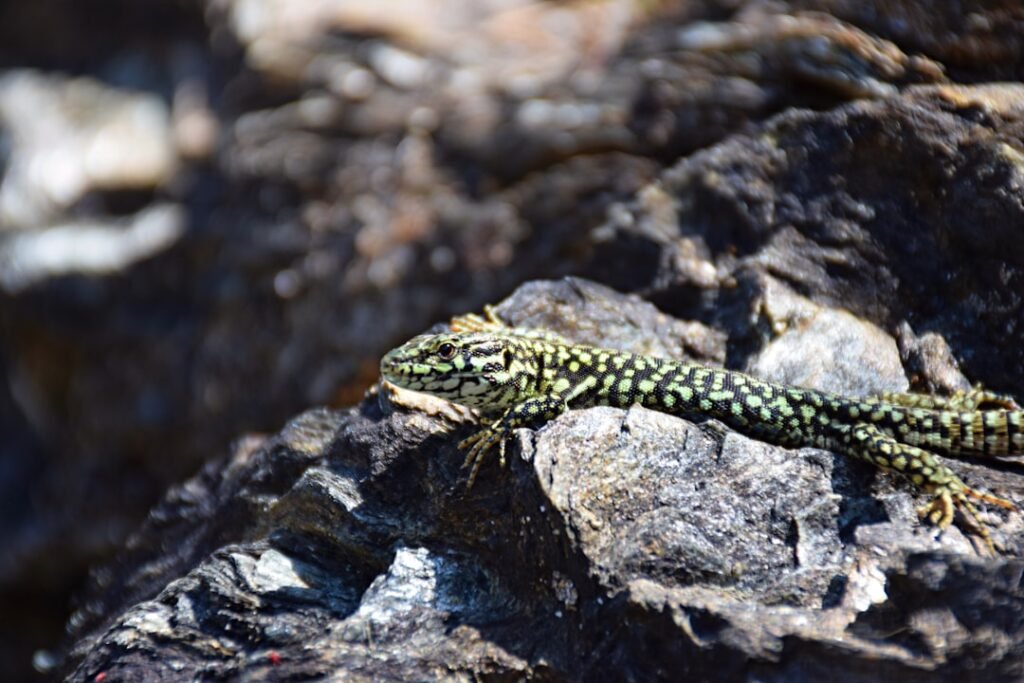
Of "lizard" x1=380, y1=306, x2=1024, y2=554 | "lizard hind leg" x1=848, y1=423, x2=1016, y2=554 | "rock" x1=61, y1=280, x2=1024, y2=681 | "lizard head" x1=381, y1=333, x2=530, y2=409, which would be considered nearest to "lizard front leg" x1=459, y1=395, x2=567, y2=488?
"lizard" x1=380, y1=306, x2=1024, y2=554

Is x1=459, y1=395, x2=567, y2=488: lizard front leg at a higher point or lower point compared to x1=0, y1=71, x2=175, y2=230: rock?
higher

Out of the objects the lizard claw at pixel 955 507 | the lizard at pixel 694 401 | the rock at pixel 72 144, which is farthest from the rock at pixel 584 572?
the rock at pixel 72 144

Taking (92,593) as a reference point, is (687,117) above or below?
above

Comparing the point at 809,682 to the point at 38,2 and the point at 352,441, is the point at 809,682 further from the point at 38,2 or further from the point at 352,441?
the point at 38,2

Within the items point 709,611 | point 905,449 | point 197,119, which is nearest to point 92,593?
point 709,611

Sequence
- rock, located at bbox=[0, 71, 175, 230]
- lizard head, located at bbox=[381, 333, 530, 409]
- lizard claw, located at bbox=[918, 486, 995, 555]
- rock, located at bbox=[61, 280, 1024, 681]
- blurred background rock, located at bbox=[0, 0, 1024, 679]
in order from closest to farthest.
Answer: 1. rock, located at bbox=[61, 280, 1024, 681]
2. lizard claw, located at bbox=[918, 486, 995, 555]
3. lizard head, located at bbox=[381, 333, 530, 409]
4. blurred background rock, located at bbox=[0, 0, 1024, 679]
5. rock, located at bbox=[0, 71, 175, 230]

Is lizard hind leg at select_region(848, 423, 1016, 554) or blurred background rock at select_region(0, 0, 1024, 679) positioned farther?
blurred background rock at select_region(0, 0, 1024, 679)

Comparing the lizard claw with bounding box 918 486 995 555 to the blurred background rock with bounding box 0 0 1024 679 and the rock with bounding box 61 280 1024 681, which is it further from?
the blurred background rock with bounding box 0 0 1024 679
